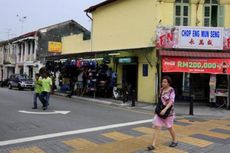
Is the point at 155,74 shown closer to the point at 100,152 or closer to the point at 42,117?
the point at 42,117

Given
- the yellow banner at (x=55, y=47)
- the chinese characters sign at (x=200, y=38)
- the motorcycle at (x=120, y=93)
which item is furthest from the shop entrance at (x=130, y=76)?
the yellow banner at (x=55, y=47)

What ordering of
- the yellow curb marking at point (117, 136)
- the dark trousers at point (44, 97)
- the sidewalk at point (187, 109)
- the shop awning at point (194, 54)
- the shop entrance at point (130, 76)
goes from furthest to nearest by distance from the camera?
the shop entrance at point (130, 76), the shop awning at point (194, 54), the sidewalk at point (187, 109), the dark trousers at point (44, 97), the yellow curb marking at point (117, 136)

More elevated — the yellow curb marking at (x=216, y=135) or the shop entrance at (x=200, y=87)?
the shop entrance at (x=200, y=87)

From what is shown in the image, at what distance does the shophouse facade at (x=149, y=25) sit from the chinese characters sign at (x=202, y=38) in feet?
1.15

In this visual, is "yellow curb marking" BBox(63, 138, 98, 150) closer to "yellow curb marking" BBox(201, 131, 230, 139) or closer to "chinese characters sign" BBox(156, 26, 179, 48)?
"yellow curb marking" BBox(201, 131, 230, 139)

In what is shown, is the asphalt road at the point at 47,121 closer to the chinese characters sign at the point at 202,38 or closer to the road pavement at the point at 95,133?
the road pavement at the point at 95,133

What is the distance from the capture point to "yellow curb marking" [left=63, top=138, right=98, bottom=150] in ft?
32.0

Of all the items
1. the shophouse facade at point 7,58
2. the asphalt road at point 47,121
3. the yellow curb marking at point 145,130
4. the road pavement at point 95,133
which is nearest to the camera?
the road pavement at point 95,133

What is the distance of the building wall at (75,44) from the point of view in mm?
30944

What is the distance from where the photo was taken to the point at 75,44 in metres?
33.4

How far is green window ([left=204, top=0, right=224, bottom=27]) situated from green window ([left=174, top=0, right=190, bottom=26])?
3.41ft

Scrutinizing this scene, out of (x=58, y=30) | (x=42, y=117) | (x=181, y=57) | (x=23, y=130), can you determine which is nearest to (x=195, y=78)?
(x=181, y=57)

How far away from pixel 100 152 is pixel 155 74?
13054 mm

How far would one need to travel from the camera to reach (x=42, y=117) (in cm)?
1477
